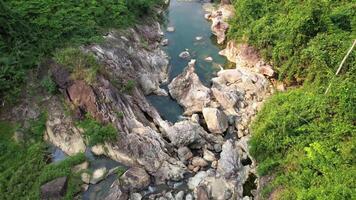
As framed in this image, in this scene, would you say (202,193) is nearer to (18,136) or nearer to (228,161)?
(228,161)

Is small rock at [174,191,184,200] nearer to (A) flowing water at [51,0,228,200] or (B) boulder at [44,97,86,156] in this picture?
(A) flowing water at [51,0,228,200]

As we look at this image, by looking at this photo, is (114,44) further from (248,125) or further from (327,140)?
(327,140)

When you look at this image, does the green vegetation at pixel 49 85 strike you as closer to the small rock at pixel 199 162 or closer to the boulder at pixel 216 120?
the small rock at pixel 199 162

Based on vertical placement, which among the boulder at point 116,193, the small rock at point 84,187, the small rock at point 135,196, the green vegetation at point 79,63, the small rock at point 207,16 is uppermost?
the green vegetation at point 79,63

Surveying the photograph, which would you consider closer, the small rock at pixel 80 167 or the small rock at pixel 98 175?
the small rock at pixel 98 175

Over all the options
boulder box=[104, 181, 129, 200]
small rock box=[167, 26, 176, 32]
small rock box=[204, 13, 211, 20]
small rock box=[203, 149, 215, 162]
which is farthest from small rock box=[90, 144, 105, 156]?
small rock box=[204, 13, 211, 20]

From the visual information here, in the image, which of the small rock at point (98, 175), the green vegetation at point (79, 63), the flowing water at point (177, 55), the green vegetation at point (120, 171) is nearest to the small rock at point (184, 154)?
the flowing water at point (177, 55)

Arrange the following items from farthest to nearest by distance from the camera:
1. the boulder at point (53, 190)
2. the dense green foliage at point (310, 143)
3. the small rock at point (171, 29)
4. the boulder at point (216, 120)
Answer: the small rock at point (171, 29), the boulder at point (216, 120), the boulder at point (53, 190), the dense green foliage at point (310, 143)

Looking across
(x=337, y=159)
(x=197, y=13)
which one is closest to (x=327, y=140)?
(x=337, y=159)
